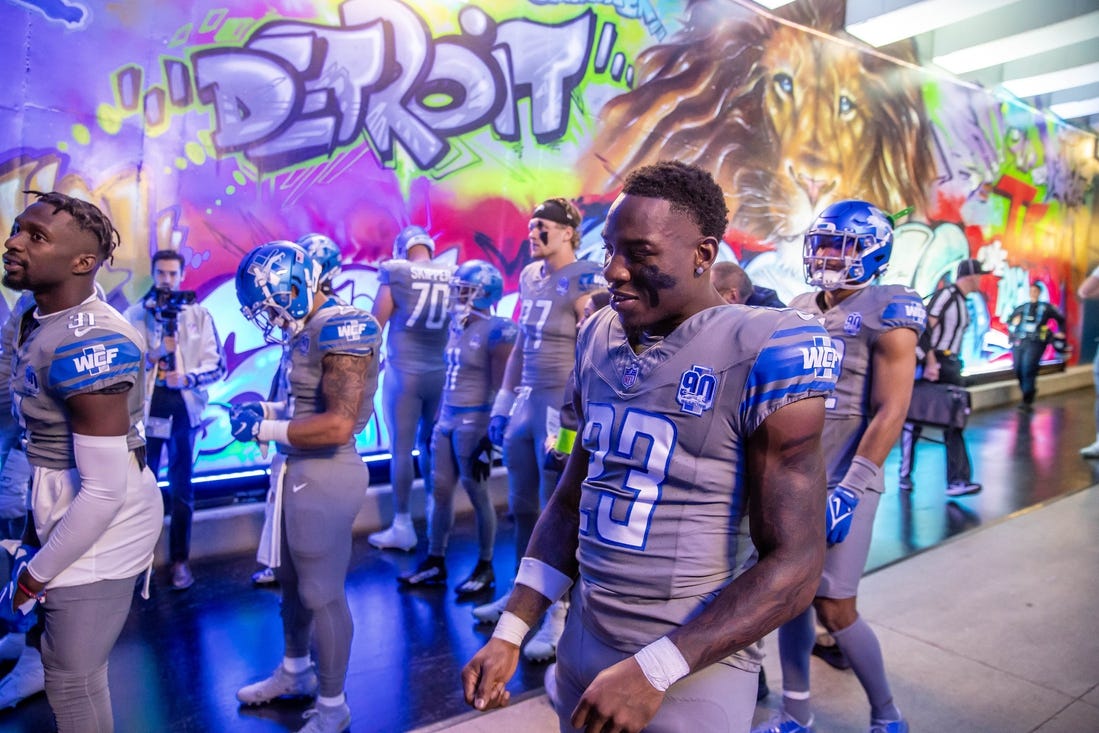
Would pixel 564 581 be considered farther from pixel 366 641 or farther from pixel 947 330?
pixel 947 330

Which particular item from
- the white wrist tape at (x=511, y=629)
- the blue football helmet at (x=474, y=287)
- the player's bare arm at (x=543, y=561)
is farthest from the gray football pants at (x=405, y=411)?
the white wrist tape at (x=511, y=629)

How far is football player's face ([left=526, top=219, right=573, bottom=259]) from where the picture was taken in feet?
14.0

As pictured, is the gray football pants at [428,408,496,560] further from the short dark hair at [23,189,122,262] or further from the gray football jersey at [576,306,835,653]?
the gray football jersey at [576,306,835,653]

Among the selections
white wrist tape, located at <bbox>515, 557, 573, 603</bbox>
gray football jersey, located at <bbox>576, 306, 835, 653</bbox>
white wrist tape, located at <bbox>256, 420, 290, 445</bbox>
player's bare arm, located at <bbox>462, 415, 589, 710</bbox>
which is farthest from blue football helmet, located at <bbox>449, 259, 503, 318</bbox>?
gray football jersey, located at <bbox>576, 306, 835, 653</bbox>

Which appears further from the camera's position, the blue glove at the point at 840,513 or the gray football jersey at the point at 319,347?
the gray football jersey at the point at 319,347

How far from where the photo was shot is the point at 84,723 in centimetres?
229

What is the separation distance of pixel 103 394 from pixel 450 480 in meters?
2.77

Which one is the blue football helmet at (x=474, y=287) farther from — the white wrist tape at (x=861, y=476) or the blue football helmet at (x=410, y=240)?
the white wrist tape at (x=861, y=476)

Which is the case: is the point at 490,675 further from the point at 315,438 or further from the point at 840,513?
the point at 840,513

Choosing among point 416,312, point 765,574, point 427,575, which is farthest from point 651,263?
point 416,312

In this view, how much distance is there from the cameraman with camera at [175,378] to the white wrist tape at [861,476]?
3.71m

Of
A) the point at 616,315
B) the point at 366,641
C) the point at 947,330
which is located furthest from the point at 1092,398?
the point at 616,315

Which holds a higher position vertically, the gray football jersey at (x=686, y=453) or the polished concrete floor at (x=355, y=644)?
the gray football jersey at (x=686, y=453)

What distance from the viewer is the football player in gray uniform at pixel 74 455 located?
85.6 inches
